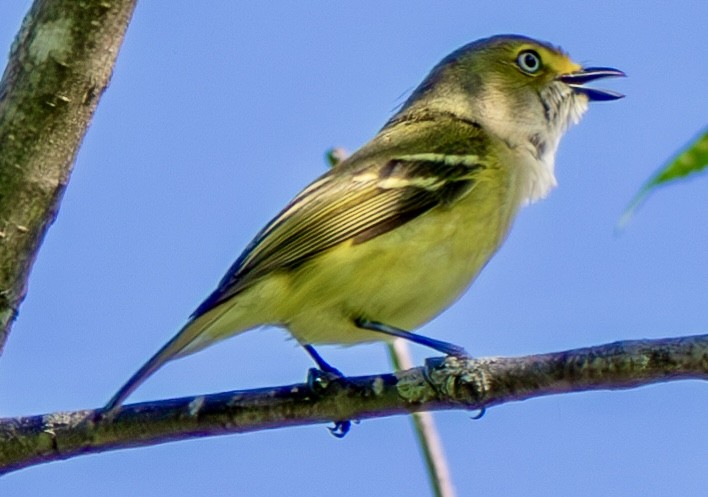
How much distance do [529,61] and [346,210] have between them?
6.38 ft

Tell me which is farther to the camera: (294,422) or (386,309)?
(386,309)

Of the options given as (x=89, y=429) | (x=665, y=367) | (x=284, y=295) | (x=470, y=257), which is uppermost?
(x=470, y=257)

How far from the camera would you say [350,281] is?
Result: 431 centimetres

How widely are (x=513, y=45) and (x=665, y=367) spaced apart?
4094 millimetres

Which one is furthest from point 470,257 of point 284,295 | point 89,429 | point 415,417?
point 89,429

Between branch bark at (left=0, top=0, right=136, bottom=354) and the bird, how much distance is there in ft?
2.22

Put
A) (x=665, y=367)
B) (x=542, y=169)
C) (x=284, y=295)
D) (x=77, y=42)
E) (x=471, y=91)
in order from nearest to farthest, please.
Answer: (x=665, y=367) → (x=77, y=42) → (x=284, y=295) → (x=542, y=169) → (x=471, y=91)

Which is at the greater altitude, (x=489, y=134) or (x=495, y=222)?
(x=489, y=134)

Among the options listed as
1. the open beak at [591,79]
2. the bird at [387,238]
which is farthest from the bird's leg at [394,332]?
the open beak at [591,79]

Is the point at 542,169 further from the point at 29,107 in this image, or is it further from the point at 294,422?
the point at 29,107

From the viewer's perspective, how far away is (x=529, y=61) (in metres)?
6.06

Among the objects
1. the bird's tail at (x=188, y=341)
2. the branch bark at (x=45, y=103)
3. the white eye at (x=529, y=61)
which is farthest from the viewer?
the white eye at (x=529, y=61)

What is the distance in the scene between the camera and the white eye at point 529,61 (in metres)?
6.02

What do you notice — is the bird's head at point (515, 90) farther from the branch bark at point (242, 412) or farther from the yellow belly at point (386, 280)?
the branch bark at point (242, 412)
